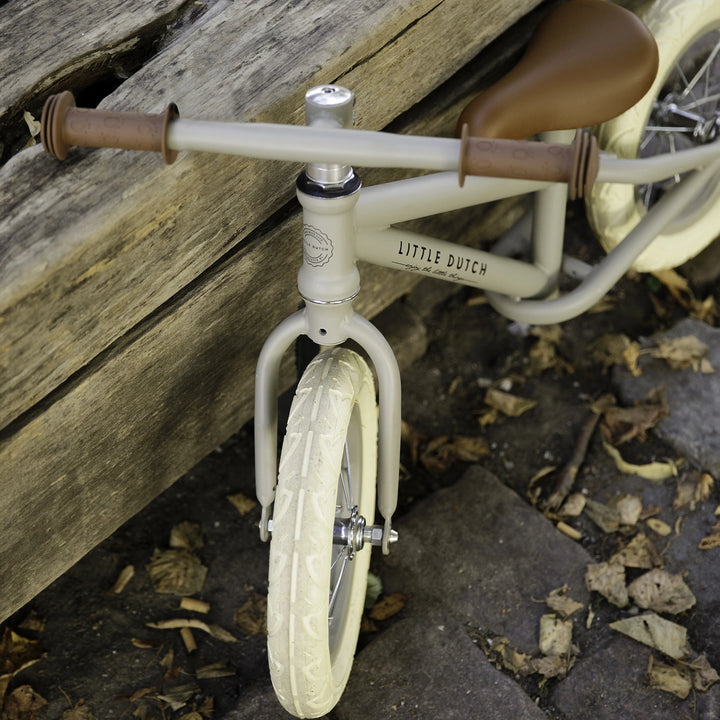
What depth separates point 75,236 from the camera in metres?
1.24

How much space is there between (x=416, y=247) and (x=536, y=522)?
74 cm

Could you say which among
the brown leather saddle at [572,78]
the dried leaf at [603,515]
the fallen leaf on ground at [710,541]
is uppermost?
the brown leather saddle at [572,78]

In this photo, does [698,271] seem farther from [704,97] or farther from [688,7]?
[688,7]

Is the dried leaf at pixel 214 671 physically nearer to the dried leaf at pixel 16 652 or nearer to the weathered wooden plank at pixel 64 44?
the dried leaf at pixel 16 652

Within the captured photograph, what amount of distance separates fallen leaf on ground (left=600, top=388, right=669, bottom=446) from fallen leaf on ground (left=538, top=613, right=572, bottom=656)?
53 cm

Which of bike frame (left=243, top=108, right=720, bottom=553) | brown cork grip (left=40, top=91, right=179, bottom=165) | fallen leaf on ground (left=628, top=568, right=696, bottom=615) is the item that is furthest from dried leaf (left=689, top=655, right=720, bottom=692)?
brown cork grip (left=40, top=91, right=179, bottom=165)

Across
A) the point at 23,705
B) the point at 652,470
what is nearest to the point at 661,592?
the point at 652,470

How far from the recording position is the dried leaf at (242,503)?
2.09m

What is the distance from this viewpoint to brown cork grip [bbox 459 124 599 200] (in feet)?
3.42

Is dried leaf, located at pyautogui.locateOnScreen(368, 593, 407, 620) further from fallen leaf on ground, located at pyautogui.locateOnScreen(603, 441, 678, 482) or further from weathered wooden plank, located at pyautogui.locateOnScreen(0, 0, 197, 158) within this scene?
weathered wooden plank, located at pyautogui.locateOnScreen(0, 0, 197, 158)

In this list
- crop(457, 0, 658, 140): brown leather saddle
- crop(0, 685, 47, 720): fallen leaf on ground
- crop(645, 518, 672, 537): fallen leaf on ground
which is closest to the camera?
crop(457, 0, 658, 140): brown leather saddle

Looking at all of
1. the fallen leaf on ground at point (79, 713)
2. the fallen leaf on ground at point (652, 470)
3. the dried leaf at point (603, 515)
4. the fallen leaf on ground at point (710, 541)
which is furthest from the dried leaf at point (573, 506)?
the fallen leaf on ground at point (79, 713)

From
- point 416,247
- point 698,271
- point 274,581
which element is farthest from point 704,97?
point 274,581

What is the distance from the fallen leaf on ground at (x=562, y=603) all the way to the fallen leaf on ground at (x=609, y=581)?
0.05 metres
